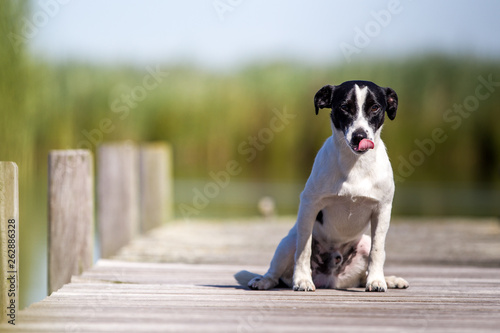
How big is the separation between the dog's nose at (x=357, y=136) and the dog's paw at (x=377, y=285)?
2.47 ft

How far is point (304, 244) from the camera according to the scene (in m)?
3.54

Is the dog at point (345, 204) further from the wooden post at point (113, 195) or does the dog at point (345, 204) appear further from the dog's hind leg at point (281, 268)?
the wooden post at point (113, 195)

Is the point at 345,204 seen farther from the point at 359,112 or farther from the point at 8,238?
the point at 8,238

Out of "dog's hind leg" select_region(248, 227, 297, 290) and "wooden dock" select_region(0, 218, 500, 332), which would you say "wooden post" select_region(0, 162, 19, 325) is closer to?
"wooden dock" select_region(0, 218, 500, 332)

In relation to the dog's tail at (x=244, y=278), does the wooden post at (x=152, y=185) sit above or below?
above

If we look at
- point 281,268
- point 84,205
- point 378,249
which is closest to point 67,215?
point 84,205

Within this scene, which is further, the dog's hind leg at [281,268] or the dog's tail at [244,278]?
the dog's tail at [244,278]

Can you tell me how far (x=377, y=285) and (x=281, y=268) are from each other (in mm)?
515

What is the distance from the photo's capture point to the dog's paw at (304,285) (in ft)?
11.7

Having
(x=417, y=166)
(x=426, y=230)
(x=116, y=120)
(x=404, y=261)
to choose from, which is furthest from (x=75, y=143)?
(x=417, y=166)

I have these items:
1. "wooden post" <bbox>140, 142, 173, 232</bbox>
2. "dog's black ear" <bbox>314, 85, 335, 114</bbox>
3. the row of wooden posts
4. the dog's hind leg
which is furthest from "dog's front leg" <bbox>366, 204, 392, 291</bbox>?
"wooden post" <bbox>140, 142, 173, 232</bbox>

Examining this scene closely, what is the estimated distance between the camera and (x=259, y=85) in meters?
16.4

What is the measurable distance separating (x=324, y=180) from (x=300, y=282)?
55cm

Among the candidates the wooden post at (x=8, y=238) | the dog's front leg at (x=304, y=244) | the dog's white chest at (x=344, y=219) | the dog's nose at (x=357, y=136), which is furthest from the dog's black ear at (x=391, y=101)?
the wooden post at (x=8, y=238)
